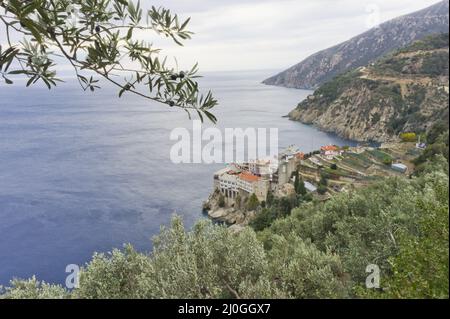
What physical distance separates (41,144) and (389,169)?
4103cm

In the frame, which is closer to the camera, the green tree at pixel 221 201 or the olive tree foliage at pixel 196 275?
the olive tree foliage at pixel 196 275

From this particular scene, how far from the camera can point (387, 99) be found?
6488cm

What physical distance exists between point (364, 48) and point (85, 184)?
120402 millimetres

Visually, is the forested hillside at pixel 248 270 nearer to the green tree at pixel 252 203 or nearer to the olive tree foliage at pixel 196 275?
the olive tree foliage at pixel 196 275

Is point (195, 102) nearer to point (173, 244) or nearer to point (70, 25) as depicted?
point (70, 25)

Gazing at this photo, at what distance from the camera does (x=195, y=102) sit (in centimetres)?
260

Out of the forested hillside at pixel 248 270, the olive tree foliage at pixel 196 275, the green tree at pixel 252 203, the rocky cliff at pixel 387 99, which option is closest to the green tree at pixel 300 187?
the green tree at pixel 252 203

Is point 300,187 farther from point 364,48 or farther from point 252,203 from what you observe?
point 364,48

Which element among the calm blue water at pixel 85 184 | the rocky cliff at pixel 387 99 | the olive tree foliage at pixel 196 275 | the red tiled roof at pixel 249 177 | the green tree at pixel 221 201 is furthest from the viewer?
the rocky cliff at pixel 387 99

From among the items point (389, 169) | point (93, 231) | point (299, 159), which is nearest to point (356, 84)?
point (299, 159)

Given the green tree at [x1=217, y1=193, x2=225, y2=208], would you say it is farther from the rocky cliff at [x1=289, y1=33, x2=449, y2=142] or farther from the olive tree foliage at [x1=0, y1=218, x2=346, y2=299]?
the rocky cliff at [x1=289, y1=33, x2=449, y2=142]

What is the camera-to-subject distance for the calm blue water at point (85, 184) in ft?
88.2

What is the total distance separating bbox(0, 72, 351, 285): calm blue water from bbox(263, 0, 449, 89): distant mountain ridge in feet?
228

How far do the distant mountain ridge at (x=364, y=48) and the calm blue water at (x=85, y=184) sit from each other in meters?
69.5
